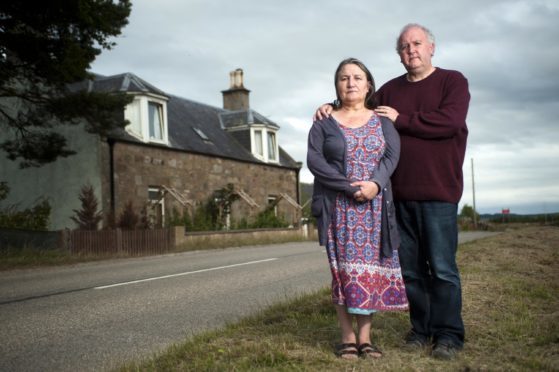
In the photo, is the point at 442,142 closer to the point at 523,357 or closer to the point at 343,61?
the point at 343,61

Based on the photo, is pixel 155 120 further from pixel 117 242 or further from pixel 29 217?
pixel 117 242

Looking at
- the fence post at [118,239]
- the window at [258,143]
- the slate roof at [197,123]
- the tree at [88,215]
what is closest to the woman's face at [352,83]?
the fence post at [118,239]

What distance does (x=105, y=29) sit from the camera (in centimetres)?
1310

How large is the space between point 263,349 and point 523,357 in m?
1.56

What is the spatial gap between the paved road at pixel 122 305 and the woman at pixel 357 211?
1740 mm

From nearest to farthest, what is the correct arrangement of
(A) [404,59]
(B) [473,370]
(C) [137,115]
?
(B) [473,370]
(A) [404,59]
(C) [137,115]

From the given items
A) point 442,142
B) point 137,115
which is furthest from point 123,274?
point 137,115

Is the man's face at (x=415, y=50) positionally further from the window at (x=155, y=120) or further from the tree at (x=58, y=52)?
the window at (x=155, y=120)

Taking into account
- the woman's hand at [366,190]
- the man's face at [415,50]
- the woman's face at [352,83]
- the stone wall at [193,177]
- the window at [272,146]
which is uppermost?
the window at [272,146]

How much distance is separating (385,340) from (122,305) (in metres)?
3.84

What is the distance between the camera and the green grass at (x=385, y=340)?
11.1ft

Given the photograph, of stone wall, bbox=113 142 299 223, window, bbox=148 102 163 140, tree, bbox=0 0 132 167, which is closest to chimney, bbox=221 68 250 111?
stone wall, bbox=113 142 299 223

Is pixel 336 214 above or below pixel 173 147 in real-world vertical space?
below

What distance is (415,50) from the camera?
383 centimetres
